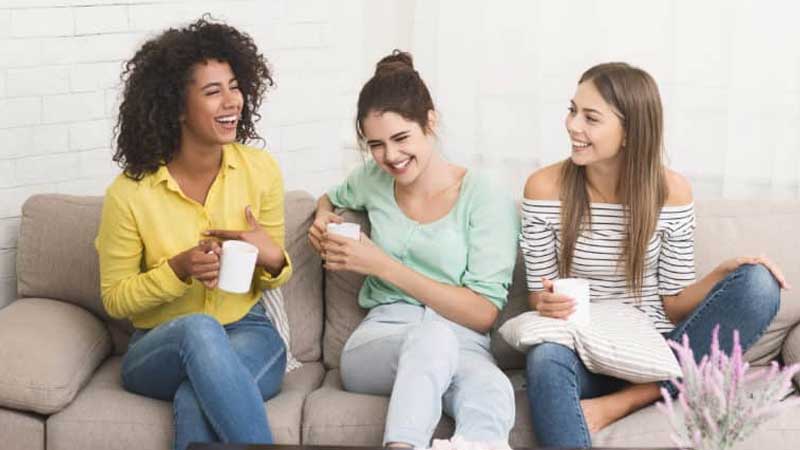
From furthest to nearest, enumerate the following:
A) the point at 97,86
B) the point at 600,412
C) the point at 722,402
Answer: the point at 97,86 < the point at 600,412 < the point at 722,402

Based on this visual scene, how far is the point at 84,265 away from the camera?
11.1 feet

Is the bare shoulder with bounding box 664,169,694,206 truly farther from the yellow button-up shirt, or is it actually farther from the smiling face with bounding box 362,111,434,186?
the yellow button-up shirt

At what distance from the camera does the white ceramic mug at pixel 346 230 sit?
310 centimetres

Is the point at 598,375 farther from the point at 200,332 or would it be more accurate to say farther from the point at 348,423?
the point at 200,332

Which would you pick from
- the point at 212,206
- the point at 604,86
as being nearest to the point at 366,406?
the point at 212,206

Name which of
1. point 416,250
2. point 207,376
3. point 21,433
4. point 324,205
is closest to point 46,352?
point 21,433

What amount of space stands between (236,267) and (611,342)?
79 centimetres

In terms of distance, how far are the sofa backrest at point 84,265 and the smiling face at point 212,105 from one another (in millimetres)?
381

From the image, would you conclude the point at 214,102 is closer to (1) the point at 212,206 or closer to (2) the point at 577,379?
(1) the point at 212,206

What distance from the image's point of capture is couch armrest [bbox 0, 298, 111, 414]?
9.87 ft

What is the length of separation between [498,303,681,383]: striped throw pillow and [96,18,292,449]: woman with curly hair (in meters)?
0.57

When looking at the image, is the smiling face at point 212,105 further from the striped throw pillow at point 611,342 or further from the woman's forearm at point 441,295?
the striped throw pillow at point 611,342

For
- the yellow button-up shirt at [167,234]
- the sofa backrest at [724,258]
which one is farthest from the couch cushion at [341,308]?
the yellow button-up shirt at [167,234]

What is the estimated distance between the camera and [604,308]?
3100mm
